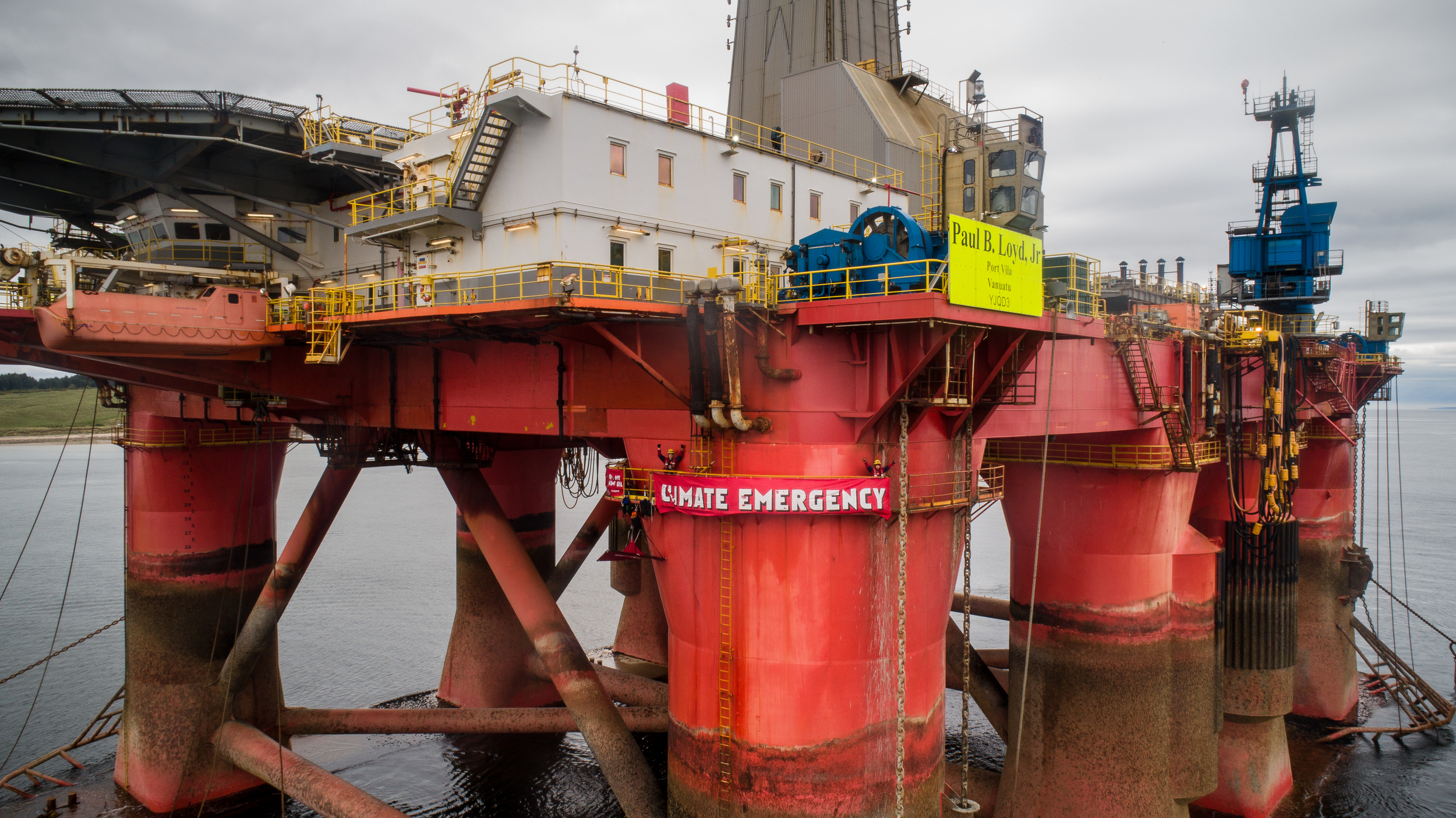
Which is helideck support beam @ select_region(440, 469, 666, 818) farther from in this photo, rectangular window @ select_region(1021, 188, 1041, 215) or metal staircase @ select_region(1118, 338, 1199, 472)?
metal staircase @ select_region(1118, 338, 1199, 472)

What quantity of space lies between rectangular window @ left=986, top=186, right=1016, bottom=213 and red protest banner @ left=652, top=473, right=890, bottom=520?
788 centimetres

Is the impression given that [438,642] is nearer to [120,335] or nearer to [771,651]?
[120,335]

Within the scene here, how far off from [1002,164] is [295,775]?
65.7 feet

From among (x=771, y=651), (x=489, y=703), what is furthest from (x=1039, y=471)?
(x=489, y=703)

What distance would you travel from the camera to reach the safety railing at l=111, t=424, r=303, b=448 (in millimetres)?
23000

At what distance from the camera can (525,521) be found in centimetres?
2806

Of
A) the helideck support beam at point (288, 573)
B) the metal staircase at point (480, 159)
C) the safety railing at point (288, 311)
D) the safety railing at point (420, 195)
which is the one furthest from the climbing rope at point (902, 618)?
the helideck support beam at point (288, 573)

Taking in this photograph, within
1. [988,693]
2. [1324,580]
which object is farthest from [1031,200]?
[1324,580]

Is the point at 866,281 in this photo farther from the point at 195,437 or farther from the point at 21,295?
the point at 195,437

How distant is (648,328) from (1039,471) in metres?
12.1

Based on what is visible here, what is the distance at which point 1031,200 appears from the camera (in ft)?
60.4

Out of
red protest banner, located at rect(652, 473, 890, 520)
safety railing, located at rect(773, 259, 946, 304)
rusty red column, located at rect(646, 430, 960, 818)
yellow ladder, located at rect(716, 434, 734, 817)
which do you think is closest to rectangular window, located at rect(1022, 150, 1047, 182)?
safety railing, located at rect(773, 259, 946, 304)

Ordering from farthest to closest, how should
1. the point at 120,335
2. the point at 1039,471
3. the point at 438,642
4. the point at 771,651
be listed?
the point at 438,642 → the point at 1039,471 → the point at 120,335 → the point at 771,651

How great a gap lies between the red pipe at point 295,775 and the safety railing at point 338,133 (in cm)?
1373
